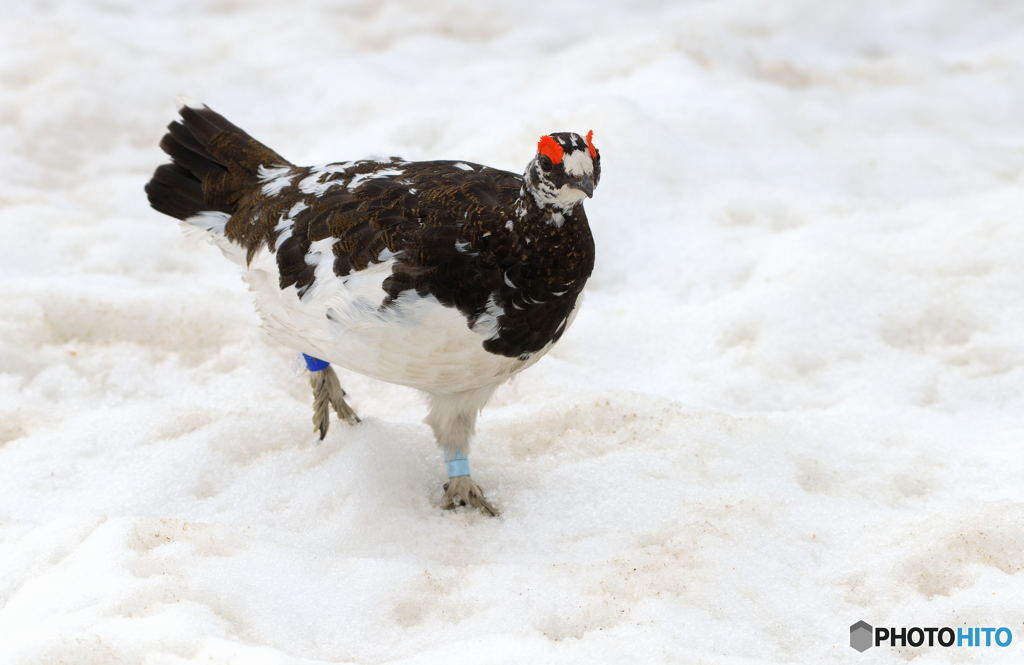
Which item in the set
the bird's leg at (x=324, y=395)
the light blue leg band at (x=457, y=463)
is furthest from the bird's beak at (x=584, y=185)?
the bird's leg at (x=324, y=395)

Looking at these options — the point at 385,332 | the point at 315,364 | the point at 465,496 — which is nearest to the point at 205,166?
the point at 315,364

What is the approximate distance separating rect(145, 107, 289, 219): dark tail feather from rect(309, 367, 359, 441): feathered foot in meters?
0.71

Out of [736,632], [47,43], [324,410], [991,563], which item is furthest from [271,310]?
[47,43]

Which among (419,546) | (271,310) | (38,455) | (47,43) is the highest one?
(47,43)

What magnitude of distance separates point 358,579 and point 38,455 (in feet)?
4.82

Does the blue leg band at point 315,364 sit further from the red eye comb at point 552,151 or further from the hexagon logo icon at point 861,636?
the hexagon logo icon at point 861,636

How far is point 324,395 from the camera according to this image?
12.8 ft

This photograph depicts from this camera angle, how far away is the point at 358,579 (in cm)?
308

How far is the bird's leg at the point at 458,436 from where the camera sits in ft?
11.4

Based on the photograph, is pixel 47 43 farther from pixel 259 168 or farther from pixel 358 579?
pixel 358 579

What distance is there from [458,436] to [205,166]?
1498 mm

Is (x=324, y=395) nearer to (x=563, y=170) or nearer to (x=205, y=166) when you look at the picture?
(x=205, y=166)

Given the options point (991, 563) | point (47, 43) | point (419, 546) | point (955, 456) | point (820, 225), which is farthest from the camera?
point (47, 43)

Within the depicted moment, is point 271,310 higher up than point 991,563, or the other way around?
point 271,310
